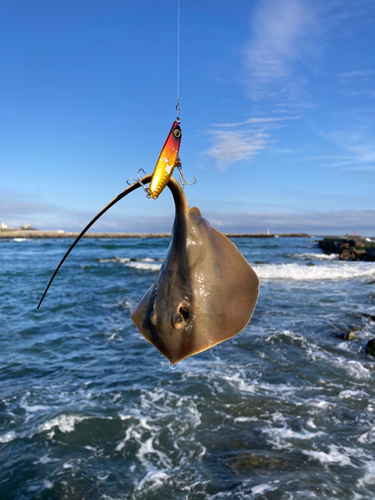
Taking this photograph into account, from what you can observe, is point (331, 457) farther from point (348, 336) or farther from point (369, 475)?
point (348, 336)

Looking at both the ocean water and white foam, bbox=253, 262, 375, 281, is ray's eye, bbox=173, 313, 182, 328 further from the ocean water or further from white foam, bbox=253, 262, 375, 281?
white foam, bbox=253, 262, 375, 281

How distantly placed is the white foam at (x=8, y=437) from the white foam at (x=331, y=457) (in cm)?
336

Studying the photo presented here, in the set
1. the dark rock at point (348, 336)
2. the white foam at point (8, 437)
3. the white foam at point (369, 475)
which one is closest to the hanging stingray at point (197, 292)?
the white foam at point (369, 475)

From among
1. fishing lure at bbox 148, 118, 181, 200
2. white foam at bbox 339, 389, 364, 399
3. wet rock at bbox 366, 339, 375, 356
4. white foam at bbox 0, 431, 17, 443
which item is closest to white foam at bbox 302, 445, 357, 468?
white foam at bbox 339, 389, 364, 399

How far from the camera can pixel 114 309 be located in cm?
1053

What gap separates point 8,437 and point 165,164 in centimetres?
424

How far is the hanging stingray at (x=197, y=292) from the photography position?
1.76m

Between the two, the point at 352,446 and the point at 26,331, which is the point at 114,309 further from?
the point at 352,446

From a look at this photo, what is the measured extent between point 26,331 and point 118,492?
594cm

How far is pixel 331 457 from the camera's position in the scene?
11.7ft

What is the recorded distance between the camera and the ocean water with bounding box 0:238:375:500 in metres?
3.30

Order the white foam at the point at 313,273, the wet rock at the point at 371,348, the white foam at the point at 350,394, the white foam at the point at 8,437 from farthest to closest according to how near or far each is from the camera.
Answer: the white foam at the point at 313,273 → the wet rock at the point at 371,348 → the white foam at the point at 350,394 → the white foam at the point at 8,437

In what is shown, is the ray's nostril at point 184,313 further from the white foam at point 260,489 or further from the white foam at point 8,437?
the white foam at point 8,437

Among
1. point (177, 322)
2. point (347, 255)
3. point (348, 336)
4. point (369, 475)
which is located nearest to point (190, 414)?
point (369, 475)
